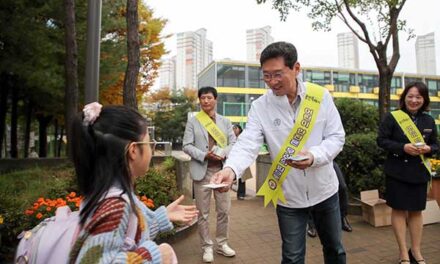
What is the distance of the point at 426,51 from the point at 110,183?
29.4 m

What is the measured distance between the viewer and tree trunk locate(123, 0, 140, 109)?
6.39 metres

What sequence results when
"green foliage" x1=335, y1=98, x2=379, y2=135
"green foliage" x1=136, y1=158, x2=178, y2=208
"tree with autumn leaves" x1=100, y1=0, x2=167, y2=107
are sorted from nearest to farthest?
"green foliage" x1=136, y1=158, x2=178, y2=208 < "green foliage" x1=335, y1=98, x2=379, y2=135 < "tree with autumn leaves" x1=100, y1=0, x2=167, y2=107

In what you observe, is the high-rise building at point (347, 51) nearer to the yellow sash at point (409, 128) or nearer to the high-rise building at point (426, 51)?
the high-rise building at point (426, 51)

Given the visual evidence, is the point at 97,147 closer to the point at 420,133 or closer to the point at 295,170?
the point at 295,170

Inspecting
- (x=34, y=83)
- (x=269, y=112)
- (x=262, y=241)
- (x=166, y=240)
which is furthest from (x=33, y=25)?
(x=269, y=112)

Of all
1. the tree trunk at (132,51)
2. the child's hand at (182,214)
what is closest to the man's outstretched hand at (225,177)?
the child's hand at (182,214)

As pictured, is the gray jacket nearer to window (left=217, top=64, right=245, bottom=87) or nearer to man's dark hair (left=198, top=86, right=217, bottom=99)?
man's dark hair (left=198, top=86, right=217, bottom=99)

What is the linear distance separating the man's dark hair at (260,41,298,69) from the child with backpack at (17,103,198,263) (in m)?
1.19

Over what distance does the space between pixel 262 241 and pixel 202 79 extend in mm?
49171

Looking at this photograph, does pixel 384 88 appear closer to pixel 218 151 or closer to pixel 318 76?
pixel 218 151

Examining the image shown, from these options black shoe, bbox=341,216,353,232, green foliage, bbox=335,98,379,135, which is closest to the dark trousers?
black shoe, bbox=341,216,353,232

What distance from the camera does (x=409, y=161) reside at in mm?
3600

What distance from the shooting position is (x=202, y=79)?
53125 millimetres

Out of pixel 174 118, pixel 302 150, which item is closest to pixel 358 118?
pixel 302 150
